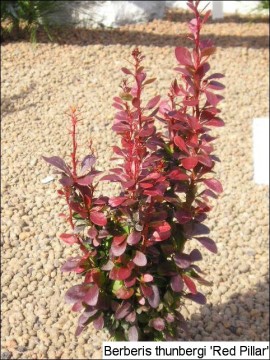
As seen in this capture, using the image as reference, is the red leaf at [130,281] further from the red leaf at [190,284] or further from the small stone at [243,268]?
the small stone at [243,268]

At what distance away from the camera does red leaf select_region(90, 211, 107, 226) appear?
5.42 feet

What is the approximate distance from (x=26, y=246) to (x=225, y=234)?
1.04 m

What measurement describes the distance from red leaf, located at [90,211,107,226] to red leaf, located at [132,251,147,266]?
135mm

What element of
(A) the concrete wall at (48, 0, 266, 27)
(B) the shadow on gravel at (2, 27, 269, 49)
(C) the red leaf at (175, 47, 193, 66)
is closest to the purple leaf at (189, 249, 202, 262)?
(C) the red leaf at (175, 47, 193, 66)

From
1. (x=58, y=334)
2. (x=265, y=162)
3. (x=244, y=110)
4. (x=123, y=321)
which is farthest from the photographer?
(x=244, y=110)

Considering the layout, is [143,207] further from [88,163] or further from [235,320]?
[235,320]

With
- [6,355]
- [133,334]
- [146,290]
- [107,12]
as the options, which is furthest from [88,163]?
[107,12]

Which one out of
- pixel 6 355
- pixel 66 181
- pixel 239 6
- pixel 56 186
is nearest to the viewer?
pixel 66 181

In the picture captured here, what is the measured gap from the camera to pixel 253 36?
17.7ft

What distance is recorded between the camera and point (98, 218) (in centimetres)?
166

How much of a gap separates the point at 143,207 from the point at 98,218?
131mm

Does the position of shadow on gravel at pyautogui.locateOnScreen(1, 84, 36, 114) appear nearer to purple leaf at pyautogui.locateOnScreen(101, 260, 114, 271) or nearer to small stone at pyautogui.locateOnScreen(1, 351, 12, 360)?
small stone at pyautogui.locateOnScreen(1, 351, 12, 360)

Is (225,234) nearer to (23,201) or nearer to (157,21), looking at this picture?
(23,201)

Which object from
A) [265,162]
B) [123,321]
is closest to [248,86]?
[265,162]
